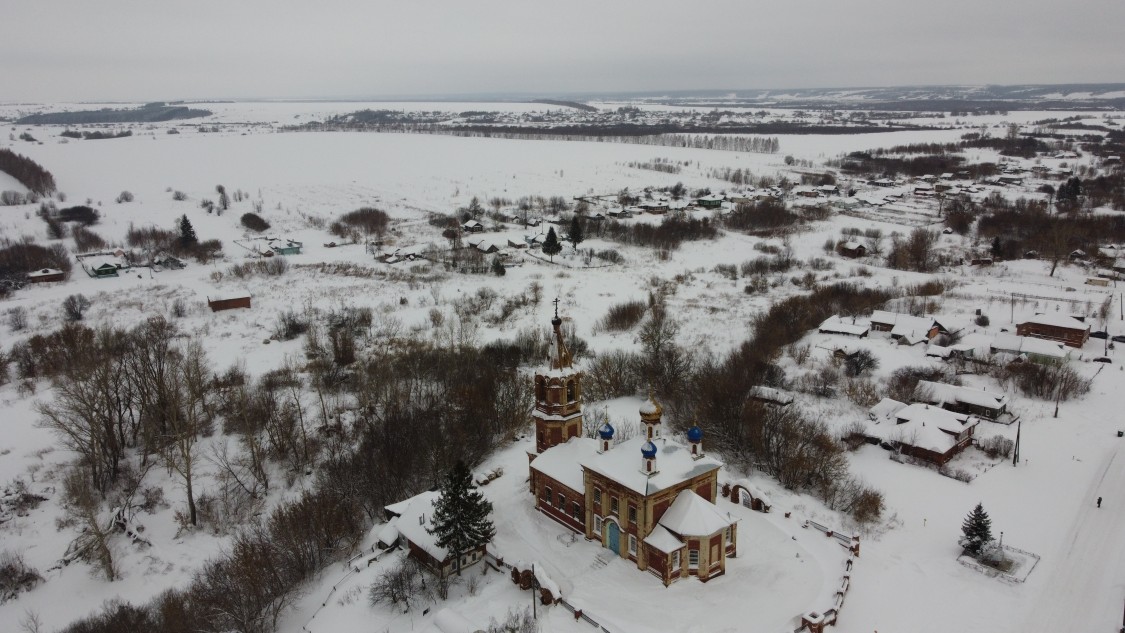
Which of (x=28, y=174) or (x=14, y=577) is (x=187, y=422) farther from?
(x=28, y=174)

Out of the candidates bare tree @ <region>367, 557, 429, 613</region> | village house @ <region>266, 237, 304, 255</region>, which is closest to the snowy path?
bare tree @ <region>367, 557, 429, 613</region>

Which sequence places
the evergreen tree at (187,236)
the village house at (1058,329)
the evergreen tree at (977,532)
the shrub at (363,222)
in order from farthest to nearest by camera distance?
the shrub at (363,222) → the evergreen tree at (187,236) → the village house at (1058,329) → the evergreen tree at (977,532)

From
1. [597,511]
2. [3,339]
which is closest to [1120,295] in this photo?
[597,511]

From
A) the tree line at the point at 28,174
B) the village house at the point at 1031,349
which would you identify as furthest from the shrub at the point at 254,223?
the village house at the point at 1031,349

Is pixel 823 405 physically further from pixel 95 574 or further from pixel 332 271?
pixel 332 271

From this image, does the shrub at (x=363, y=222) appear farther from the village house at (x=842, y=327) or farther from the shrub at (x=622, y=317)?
the village house at (x=842, y=327)
